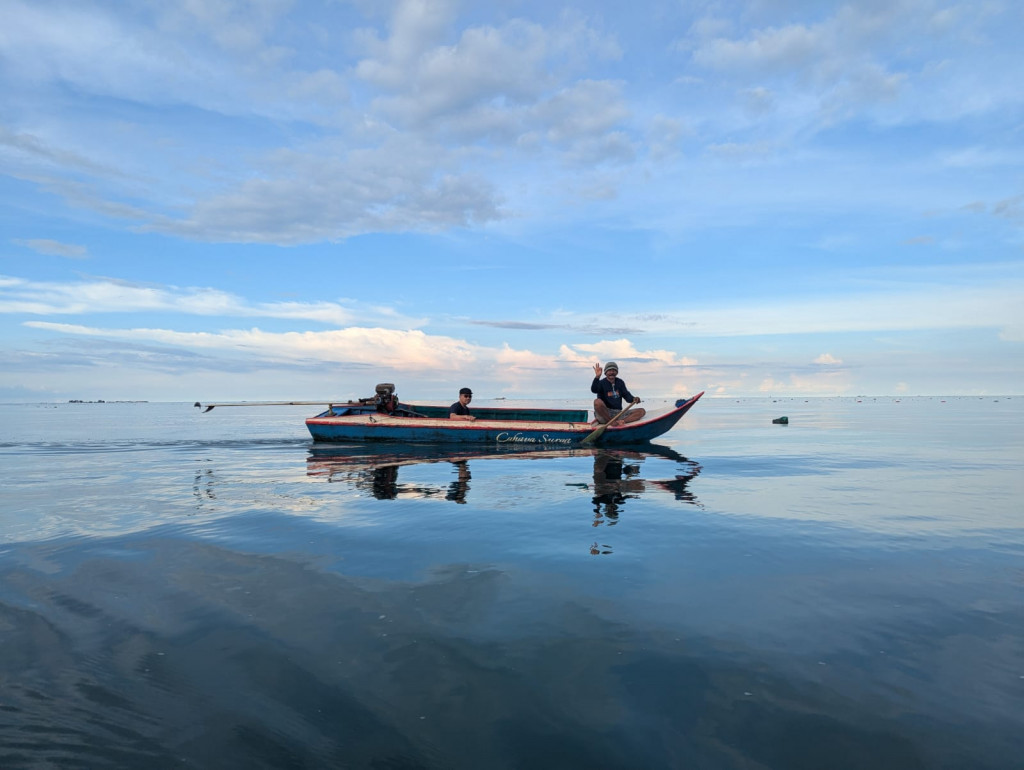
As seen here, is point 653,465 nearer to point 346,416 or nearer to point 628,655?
point 628,655

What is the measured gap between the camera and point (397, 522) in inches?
353

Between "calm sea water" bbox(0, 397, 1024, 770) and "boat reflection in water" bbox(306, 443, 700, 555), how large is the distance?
2.70ft

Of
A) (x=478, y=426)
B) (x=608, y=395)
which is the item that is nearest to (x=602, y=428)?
(x=608, y=395)

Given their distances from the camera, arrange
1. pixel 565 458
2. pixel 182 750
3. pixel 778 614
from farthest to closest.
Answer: pixel 565 458
pixel 778 614
pixel 182 750

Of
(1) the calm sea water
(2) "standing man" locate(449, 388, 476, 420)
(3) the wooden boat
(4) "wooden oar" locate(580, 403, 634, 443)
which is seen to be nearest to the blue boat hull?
(3) the wooden boat

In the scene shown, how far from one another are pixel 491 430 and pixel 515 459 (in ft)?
15.0

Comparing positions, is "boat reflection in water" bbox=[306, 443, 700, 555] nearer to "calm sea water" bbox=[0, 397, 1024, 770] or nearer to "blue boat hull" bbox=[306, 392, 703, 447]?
"blue boat hull" bbox=[306, 392, 703, 447]

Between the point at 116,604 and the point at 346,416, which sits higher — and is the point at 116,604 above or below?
below

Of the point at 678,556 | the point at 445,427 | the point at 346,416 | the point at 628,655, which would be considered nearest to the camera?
the point at 628,655

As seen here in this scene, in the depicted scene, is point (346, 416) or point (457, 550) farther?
point (346, 416)

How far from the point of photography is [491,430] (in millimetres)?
22734

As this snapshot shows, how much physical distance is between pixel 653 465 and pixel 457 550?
1058cm

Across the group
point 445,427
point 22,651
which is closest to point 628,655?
point 22,651

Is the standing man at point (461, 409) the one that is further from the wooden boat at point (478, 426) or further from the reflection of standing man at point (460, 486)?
the reflection of standing man at point (460, 486)
